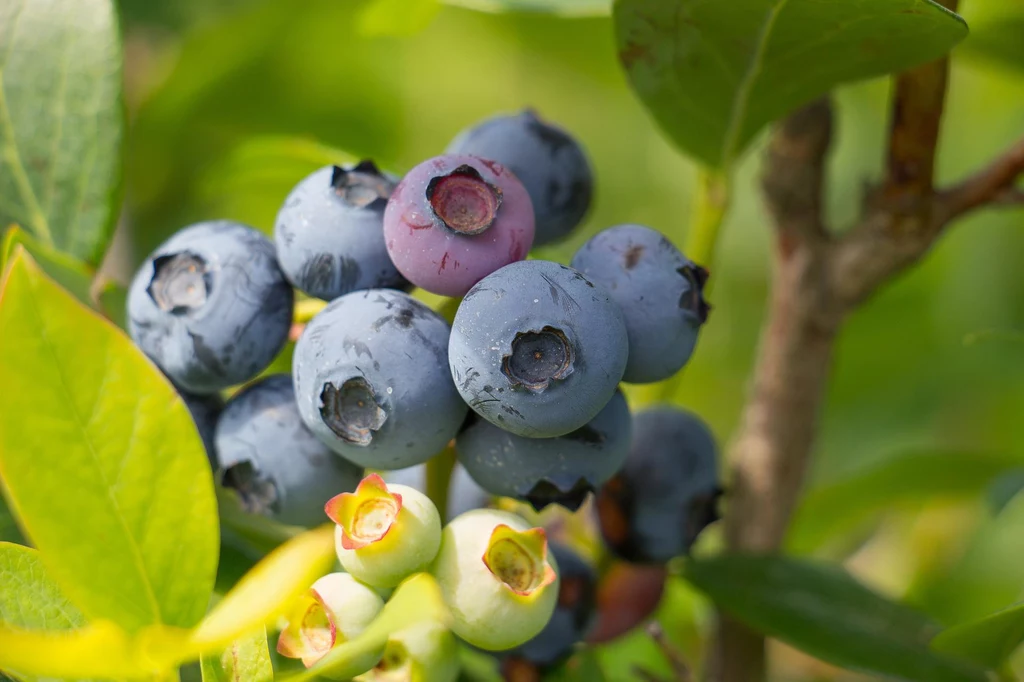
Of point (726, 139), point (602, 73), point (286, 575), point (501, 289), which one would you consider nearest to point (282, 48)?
point (602, 73)

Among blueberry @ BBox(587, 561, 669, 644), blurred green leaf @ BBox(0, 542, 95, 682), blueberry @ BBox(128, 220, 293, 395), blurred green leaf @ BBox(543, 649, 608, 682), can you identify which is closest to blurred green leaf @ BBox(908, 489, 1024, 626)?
blueberry @ BBox(587, 561, 669, 644)

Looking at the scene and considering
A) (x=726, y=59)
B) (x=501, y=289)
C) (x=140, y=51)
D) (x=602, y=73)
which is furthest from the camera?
(x=140, y=51)

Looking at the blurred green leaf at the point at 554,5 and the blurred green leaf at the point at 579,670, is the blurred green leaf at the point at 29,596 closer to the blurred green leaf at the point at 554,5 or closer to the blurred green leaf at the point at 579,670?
the blurred green leaf at the point at 579,670

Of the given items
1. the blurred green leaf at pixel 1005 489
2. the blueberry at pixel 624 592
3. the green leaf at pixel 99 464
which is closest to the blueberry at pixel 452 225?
the green leaf at pixel 99 464

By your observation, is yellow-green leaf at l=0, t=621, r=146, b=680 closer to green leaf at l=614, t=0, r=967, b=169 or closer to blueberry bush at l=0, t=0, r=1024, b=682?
blueberry bush at l=0, t=0, r=1024, b=682

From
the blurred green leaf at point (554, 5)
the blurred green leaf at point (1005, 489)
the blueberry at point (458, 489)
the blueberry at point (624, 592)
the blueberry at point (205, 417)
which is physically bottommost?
the blueberry at point (624, 592)

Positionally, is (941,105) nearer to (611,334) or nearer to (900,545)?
(611,334)
